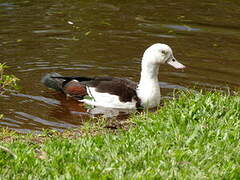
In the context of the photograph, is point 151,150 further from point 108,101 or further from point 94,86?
point 94,86

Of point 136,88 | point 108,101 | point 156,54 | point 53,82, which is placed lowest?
point 108,101

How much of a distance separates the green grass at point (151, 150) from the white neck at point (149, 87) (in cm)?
262

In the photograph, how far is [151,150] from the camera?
6039mm

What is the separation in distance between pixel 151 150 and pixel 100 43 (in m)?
7.35

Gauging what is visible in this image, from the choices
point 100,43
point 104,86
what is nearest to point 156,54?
point 104,86

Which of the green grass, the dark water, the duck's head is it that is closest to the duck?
the duck's head

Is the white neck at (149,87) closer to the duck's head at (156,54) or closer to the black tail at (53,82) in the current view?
the duck's head at (156,54)

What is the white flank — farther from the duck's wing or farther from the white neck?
the white neck

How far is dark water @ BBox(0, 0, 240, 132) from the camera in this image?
33.5 feet

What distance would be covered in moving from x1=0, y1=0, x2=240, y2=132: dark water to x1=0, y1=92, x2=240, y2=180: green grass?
232 cm

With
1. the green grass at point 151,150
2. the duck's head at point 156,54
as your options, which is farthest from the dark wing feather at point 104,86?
the green grass at point 151,150

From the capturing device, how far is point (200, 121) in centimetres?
693

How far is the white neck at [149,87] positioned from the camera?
1012 centimetres

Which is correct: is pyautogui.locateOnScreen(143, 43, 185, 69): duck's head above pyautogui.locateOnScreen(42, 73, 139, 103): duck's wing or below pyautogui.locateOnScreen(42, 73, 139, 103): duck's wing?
above
